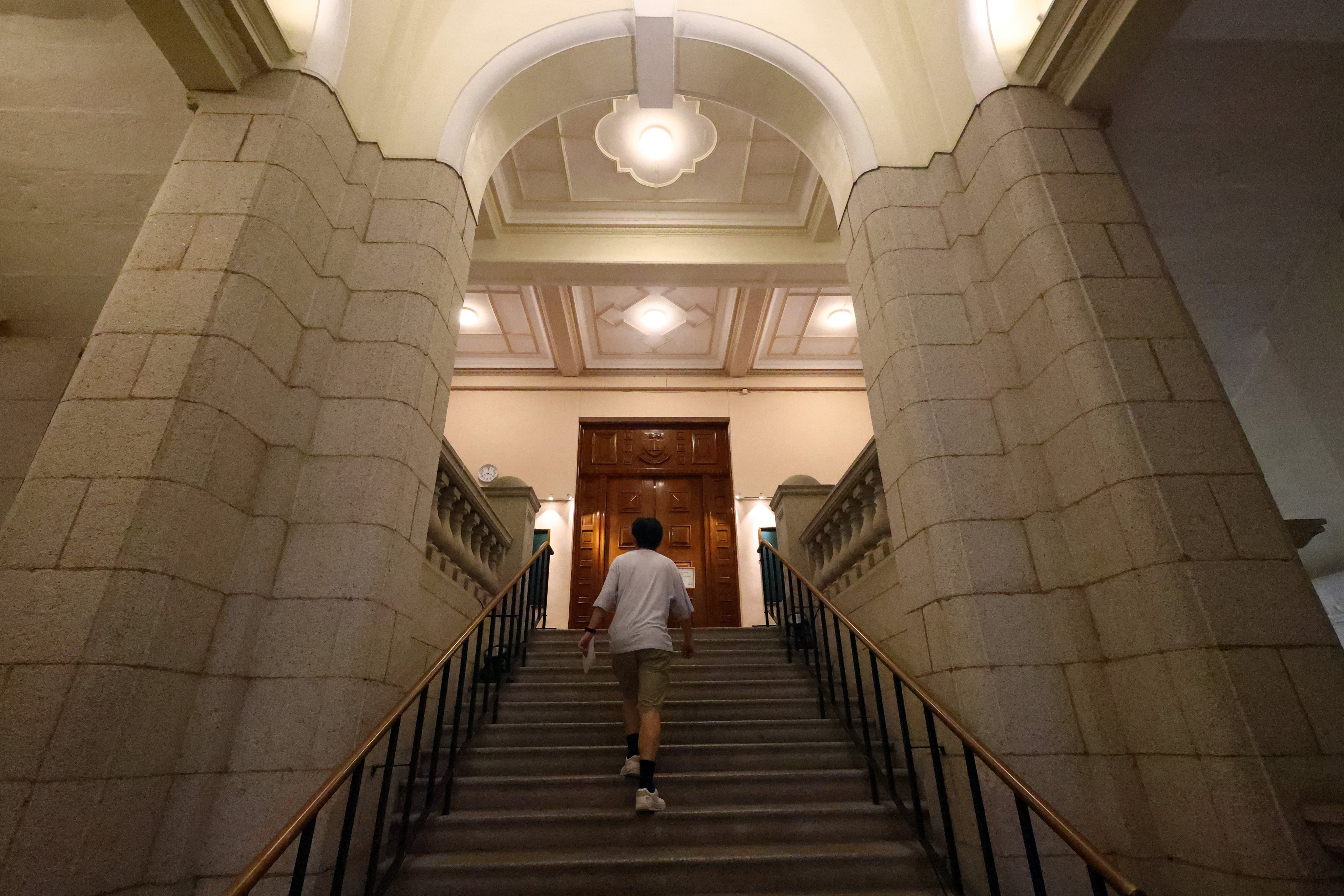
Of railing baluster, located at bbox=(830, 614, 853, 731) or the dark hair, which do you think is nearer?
railing baluster, located at bbox=(830, 614, 853, 731)

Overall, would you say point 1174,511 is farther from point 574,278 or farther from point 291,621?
point 574,278

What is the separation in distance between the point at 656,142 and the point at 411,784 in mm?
5732

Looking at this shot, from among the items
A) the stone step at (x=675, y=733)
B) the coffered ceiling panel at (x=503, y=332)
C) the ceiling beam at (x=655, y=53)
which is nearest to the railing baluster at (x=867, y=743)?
the stone step at (x=675, y=733)

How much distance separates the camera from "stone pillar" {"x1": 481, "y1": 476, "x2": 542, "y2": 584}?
5938mm

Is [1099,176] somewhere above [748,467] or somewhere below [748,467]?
below

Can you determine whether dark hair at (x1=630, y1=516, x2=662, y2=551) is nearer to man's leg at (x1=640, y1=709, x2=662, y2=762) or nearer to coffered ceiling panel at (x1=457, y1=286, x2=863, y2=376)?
man's leg at (x1=640, y1=709, x2=662, y2=762)

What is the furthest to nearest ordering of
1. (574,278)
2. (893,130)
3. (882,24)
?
(574,278) < (882,24) < (893,130)

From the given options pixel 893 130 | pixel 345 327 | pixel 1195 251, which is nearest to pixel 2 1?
pixel 345 327

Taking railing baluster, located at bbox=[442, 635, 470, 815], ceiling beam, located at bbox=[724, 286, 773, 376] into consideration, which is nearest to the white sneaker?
railing baluster, located at bbox=[442, 635, 470, 815]

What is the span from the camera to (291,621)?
2.59 m

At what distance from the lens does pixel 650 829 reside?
2770mm

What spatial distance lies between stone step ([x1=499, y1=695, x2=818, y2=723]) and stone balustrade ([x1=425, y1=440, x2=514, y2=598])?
3.33 ft

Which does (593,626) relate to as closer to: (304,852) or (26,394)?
(304,852)

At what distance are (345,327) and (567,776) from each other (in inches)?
99.1
